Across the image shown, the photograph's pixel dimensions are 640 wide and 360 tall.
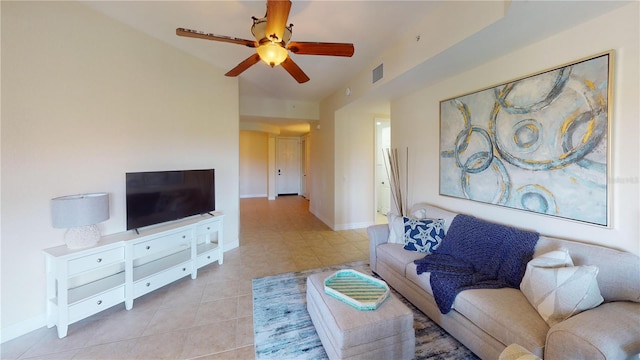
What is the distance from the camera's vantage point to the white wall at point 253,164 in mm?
8859

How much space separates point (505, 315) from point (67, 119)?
3.66 meters

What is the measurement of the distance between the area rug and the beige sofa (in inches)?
3.6

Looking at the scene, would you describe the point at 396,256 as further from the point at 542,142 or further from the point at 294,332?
the point at 542,142

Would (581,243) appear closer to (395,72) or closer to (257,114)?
(395,72)

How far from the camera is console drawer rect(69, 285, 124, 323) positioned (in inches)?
76.1

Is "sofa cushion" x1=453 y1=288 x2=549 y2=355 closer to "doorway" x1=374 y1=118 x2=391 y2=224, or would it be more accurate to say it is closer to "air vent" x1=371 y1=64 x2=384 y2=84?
"air vent" x1=371 y1=64 x2=384 y2=84

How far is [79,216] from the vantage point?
6.37 feet

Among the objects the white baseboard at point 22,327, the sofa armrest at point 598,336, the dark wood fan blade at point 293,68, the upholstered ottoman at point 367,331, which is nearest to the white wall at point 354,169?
the dark wood fan blade at point 293,68

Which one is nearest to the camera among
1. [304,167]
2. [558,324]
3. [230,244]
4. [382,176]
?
[558,324]

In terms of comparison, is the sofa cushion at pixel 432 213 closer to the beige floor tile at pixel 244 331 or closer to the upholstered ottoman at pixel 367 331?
the upholstered ottoman at pixel 367 331

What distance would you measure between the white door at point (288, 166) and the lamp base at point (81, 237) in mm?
7310

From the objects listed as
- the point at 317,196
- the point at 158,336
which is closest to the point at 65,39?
the point at 158,336

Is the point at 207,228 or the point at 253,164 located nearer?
the point at 207,228

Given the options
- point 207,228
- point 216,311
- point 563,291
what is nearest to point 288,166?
point 207,228
